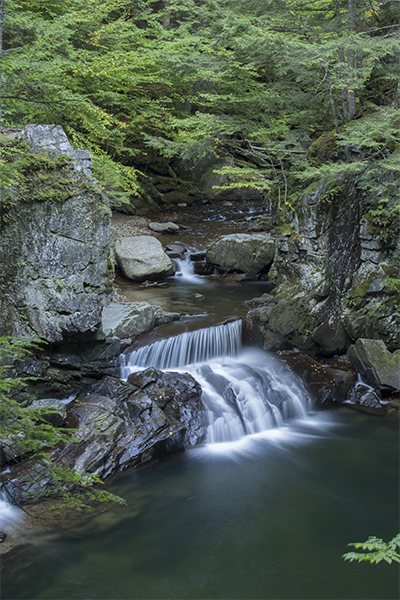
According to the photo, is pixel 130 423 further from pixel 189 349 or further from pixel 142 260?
pixel 142 260

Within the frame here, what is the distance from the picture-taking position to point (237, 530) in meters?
5.59

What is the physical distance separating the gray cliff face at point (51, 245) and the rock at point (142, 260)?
20.0 feet

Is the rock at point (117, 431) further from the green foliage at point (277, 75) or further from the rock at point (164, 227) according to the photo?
the rock at point (164, 227)

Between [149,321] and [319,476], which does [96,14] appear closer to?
[149,321]

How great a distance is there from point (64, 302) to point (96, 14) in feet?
38.7

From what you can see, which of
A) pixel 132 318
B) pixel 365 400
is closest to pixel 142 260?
pixel 132 318

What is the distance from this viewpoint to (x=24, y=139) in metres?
6.61

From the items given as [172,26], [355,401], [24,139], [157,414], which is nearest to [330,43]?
[24,139]

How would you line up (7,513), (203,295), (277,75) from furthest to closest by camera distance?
(203,295)
(277,75)
(7,513)

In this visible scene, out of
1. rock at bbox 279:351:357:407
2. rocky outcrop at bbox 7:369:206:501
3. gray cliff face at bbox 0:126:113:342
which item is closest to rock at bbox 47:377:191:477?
rocky outcrop at bbox 7:369:206:501

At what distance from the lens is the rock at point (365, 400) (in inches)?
341

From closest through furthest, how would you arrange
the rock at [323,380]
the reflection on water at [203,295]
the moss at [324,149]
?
the rock at [323,380]
the moss at [324,149]
the reflection on water at [203,295]

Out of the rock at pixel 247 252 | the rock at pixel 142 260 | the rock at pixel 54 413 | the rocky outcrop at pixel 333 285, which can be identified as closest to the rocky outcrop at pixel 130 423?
the rock at pixel 54 413

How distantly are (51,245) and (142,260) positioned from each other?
6.75 m
